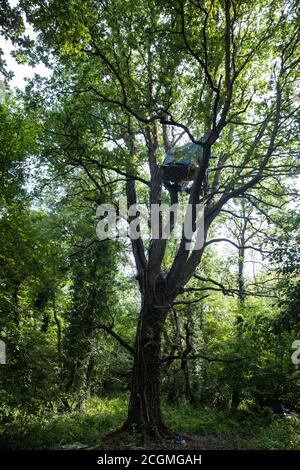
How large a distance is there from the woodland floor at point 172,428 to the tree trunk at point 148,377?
41 centimetres

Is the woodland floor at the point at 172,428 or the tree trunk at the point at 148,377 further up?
the tree trunk at the point at 148,377

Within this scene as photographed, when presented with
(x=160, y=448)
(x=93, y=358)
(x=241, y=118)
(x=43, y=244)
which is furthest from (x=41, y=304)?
(x=241, y=118)

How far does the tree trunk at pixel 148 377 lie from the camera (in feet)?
23.4

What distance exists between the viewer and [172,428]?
884 cm

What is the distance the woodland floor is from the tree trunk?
41cm

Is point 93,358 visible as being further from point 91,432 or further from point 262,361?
point 262,361

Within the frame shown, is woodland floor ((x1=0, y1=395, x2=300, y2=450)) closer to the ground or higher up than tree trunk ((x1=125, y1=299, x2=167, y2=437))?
closer to the ground

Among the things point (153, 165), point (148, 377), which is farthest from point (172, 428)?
point (153, 165)

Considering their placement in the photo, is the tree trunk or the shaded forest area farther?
the tree trunk

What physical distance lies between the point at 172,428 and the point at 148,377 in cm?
243

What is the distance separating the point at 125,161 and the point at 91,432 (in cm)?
639

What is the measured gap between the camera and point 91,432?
8297mm

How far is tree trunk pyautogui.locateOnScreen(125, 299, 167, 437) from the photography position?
A: 713cm

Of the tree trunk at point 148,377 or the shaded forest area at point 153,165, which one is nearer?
the shaded forest area at point 153,165
